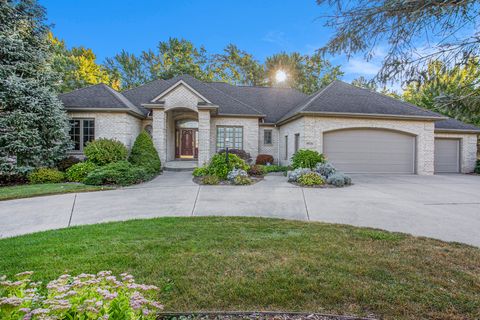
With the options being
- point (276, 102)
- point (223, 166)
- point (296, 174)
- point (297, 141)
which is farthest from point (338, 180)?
point (276, 102)

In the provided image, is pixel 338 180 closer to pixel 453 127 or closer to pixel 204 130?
pixel 204 130

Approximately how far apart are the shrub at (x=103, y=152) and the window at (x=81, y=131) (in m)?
2.66

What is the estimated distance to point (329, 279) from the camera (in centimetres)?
318

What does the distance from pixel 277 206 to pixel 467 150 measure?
1633 centimetres

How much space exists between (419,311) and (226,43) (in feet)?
121

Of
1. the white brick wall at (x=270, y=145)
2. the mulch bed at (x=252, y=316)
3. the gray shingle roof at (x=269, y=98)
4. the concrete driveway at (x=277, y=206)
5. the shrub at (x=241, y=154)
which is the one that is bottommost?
the mulch bed at (x=252, y=316)

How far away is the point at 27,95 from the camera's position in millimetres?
11547

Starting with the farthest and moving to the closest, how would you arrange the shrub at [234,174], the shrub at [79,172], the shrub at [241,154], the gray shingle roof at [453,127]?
the gray shingle roof at [453,127] → the shrub at [241,154] → the shrub at [79,172] → the shrub at [234,174]

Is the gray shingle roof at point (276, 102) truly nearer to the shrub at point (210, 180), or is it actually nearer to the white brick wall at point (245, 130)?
the white brick wall at point (245, 130)

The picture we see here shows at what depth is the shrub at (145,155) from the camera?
502 inches

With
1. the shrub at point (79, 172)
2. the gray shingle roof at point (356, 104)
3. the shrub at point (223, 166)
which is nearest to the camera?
the shrub at point (79, 172)

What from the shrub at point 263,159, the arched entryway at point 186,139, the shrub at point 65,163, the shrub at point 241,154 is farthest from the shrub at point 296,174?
the arched entryway at point 186,139

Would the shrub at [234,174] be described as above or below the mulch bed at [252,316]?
above

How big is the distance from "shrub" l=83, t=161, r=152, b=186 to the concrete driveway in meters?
0.93
